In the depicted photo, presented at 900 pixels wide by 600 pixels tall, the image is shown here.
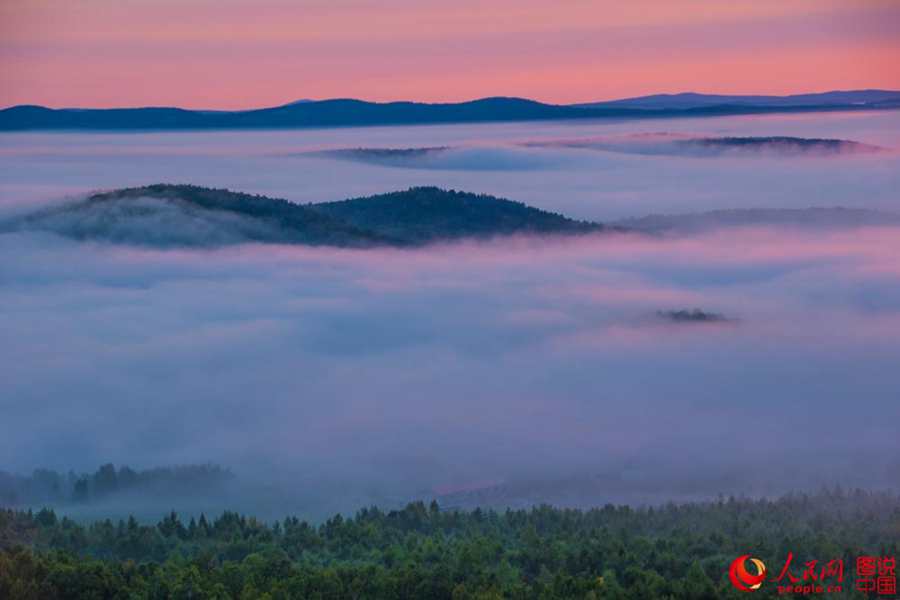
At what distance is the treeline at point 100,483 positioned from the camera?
4506cm

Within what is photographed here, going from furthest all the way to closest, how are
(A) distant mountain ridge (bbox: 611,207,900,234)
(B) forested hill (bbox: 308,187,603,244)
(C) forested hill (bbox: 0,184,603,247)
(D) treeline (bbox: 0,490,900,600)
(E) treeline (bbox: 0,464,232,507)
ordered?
1. (A) distant mountain ridge (bbox: 611,207,900,234)
2. (B) forested hill (bbox: 308,187,603,244)
3. (C) forested hill (bbox: 0,184,603,247)
4. (E) treeline (bbox: 0,464,232,507)
5. (D) treeline (bbox: 0,490,900,600)

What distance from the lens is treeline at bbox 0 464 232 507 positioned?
148 feet

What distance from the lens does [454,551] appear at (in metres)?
25.5

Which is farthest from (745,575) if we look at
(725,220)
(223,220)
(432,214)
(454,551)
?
(725,220)

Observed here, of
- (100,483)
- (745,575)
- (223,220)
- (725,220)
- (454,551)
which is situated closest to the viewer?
(745,575)

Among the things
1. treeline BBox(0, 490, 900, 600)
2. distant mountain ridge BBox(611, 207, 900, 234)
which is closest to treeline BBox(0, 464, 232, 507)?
treeline BBox(0, 490, 900, 600)

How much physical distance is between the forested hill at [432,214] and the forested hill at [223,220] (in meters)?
0.06

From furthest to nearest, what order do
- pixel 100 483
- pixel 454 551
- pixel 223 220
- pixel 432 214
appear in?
pixel 432 214 → pixel 223 220 → pixel 100 483 → pixel 454 551

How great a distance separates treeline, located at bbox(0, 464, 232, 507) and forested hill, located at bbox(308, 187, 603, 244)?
111ft

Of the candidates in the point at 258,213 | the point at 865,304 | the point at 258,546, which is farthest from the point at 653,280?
the point at 258,546

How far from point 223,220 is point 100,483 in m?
37.4

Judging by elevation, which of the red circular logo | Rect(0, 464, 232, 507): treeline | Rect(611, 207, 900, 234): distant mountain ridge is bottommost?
Rect(0, 464, 232, 507): treeline

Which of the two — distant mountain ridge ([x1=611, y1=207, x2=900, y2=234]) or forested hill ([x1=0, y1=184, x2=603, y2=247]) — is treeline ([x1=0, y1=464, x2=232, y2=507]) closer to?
forested hill ([x1=0, y1=184, x2=603, y2=247])

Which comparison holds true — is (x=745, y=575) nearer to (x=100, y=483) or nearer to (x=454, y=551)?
(x=454, y=551)
